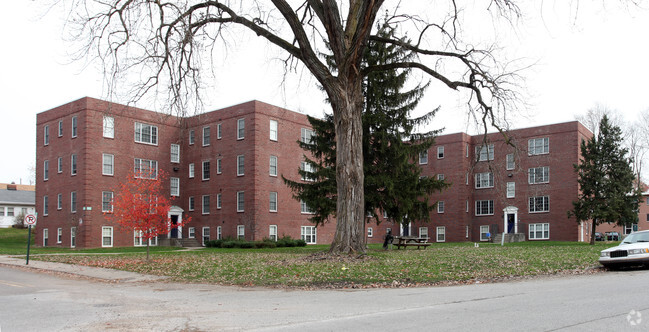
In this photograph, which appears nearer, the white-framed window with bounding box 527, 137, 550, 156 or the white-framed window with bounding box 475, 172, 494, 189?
the white-framed window with bounding box 527, 137, 550, 156

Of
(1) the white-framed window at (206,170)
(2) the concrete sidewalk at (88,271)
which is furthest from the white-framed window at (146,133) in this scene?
(2) the concrete sidewalk at (88,271)

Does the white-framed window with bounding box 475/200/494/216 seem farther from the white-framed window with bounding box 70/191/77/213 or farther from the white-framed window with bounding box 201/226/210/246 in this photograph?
the white-framed window with bounding box 70/191/77/213

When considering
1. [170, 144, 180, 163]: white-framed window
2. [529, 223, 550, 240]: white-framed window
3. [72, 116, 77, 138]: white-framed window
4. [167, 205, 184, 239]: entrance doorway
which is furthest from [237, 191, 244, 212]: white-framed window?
[529, 223, 550, 240]: white-framed window

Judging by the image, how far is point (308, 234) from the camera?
4709 cm

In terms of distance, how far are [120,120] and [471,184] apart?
3664 cm

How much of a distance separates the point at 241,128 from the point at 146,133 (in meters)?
8.16

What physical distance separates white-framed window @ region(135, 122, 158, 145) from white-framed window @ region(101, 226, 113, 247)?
24.5 feet

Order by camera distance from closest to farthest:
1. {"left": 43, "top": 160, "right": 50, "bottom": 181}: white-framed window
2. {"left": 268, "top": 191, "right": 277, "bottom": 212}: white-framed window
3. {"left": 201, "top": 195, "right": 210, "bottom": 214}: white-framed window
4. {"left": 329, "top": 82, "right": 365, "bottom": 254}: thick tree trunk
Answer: {"left": 329, "top": 82, "right": 365, "bottom": 254}: thick tree trunk
{"left": 268, "top": 191, "right": 277, "bottom": 212}: white-framed window
{"left": 43, "top": 160, "right": 50, "bottom": 181}: white-framed window
{"left": 201, "top": 195, "right": 210, "bottom": 214}: white-framed window

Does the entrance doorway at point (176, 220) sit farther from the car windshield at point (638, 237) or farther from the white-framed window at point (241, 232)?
the car windshield at point (638, 237)

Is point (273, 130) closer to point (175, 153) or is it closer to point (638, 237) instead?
point (175, 153)

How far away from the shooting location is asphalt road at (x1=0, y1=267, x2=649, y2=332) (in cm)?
766

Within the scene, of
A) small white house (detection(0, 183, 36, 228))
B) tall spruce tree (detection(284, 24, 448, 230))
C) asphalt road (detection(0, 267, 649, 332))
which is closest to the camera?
asphalt road (detection(0, 267, 649, 332))

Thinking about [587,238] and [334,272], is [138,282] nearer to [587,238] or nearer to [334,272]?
[334,272]

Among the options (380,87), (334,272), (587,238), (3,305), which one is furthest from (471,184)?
(3,305)
